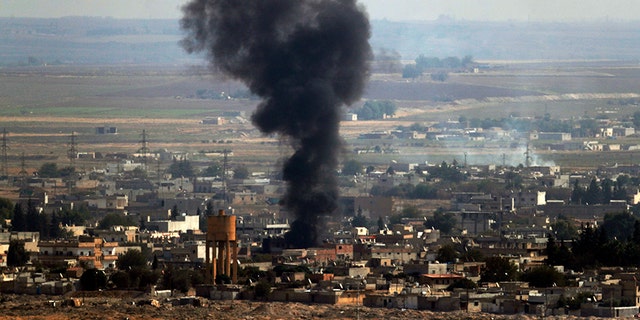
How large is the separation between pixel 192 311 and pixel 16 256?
1531 cm

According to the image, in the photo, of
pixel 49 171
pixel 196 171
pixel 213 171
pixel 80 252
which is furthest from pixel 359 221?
pixel 213 171

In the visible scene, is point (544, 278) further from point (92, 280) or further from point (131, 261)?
point (131, 261)

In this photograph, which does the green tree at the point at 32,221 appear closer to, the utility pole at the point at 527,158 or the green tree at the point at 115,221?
the green tree at the point at 115,221

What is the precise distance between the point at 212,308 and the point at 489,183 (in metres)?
63.7

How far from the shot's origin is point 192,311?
50.4m

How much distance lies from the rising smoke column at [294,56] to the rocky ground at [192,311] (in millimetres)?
20925

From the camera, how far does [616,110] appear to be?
191875 mm

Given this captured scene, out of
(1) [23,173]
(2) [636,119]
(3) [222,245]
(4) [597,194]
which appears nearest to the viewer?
(3) [222,245]

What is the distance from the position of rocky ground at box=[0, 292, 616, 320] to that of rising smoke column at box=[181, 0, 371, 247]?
824 inches

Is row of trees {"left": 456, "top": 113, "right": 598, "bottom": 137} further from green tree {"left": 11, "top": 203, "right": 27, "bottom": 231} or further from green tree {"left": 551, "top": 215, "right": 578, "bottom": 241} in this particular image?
green tree {"left": 11, "top": 203, "right": 27, "bottom": 231}

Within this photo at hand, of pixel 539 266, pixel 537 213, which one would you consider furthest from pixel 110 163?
pixel 539 266

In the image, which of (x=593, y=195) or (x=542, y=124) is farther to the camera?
(x=542, y=124)

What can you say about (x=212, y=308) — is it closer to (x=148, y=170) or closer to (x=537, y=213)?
(x=537, y=213)

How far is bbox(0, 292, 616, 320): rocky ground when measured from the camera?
49.1 metres
